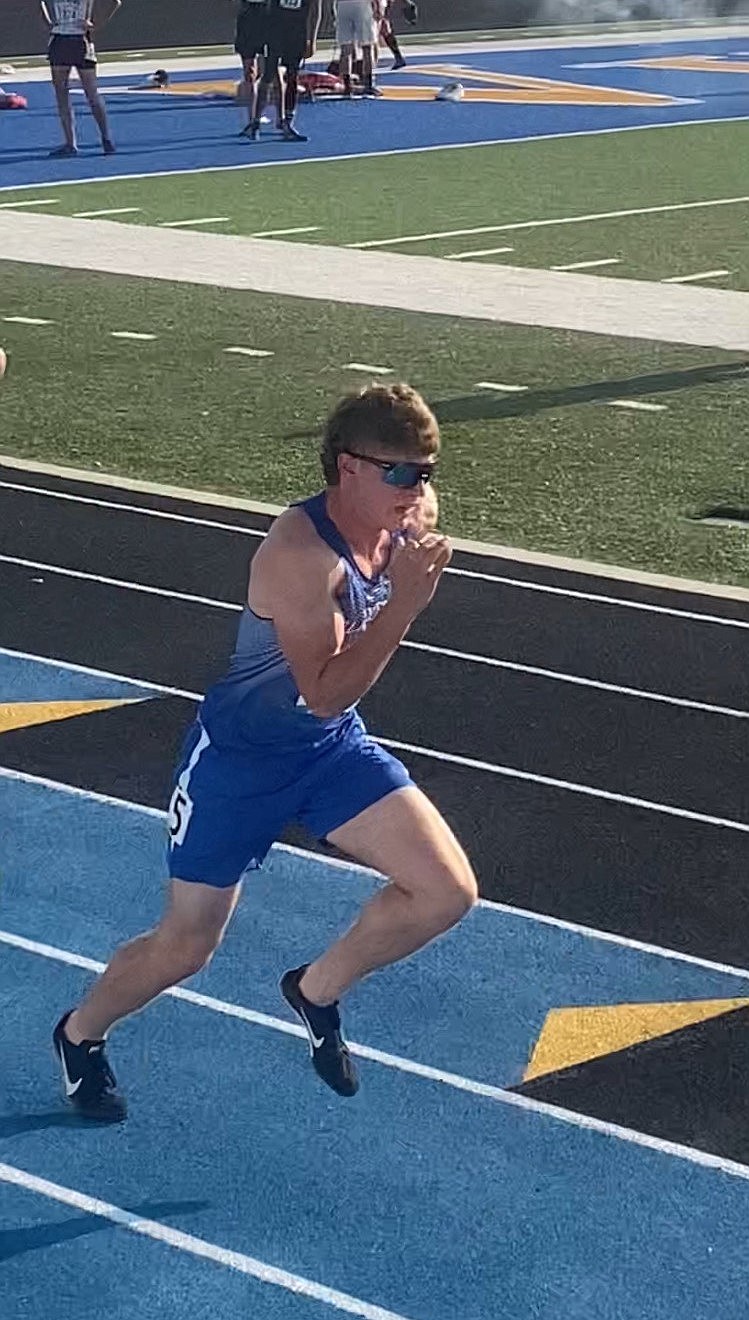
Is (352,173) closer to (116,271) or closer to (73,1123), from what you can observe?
(116,271)

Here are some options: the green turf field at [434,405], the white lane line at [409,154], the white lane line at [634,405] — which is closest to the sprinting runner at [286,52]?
the white lane line at [409,154]

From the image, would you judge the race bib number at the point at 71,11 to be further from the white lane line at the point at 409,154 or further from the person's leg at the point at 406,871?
the person's leg at the point at 406,871

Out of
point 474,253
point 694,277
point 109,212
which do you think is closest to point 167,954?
point 694,277

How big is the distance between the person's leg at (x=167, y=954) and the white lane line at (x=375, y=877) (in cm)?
94

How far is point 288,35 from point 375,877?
20.7m

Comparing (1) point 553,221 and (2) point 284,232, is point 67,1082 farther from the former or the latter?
(1) point 553,221

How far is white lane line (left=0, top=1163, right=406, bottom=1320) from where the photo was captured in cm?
474

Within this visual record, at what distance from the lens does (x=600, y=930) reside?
664 centimetres

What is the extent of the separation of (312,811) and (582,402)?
28.8 ft

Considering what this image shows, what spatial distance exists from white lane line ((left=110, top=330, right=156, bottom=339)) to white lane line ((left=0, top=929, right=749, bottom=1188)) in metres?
9.80

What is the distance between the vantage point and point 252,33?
27.2m

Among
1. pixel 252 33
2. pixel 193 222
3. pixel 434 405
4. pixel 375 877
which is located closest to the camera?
pixel 375 877

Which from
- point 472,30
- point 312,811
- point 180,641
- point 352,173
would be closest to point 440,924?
point 312,811

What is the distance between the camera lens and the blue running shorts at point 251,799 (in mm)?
5230
